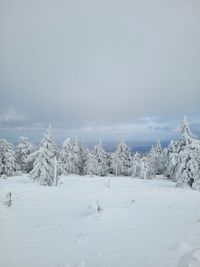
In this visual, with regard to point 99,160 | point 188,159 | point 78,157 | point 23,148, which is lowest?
point 99,160

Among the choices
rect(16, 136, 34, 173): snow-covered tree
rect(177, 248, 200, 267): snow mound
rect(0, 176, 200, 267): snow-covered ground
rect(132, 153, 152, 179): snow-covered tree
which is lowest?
rect(132, 153, 152, 179): snow-covered tree

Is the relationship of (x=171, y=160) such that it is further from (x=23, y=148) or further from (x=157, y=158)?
(x=23, y=148)

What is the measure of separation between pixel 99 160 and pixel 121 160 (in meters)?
4.70

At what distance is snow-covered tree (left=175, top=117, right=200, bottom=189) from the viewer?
28.2 metres

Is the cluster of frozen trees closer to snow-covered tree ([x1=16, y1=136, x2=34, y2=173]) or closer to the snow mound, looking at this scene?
snow-covered tree ([x1=16, y1=136, x2=34, y2=173])

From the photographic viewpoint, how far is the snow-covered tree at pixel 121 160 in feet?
187

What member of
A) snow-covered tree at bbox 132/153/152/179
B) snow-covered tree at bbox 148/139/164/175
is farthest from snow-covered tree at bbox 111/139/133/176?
snow-covered tree at bbox 148/139/164/175

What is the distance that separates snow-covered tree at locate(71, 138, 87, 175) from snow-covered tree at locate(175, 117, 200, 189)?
2938 centimetres

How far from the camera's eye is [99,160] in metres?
57.4

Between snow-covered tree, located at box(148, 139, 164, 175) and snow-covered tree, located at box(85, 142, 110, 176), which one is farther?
snow-covered tree, located at box(85, 142, 110, 176)

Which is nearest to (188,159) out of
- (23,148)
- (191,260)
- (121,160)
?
(191,260)

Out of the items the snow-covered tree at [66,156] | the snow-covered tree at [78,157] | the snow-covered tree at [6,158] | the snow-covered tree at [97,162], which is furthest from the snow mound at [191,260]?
the snow-covered tree at [78,157]

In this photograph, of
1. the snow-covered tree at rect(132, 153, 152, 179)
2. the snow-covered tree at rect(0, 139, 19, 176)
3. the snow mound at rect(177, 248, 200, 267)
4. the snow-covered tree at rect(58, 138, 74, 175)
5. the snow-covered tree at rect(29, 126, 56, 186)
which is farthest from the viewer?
the snow-covered tree at rect(58, 138, 74, 175)

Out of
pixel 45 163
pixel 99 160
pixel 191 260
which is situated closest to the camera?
pixel 191 260
